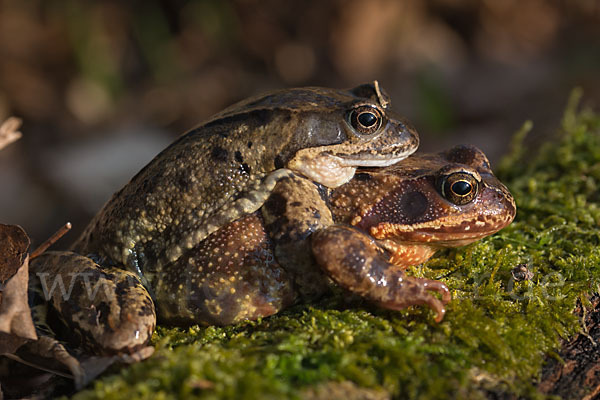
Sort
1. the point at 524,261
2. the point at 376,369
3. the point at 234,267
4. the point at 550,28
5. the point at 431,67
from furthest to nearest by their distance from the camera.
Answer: the point at 550,28 < the point at 431,67 < the point at 524,261 < the point at 234,267 < the point at 376,369

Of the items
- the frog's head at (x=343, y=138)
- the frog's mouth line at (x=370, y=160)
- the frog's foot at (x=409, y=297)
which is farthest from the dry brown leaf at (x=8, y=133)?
the frog's foot at (x=409, y=297)

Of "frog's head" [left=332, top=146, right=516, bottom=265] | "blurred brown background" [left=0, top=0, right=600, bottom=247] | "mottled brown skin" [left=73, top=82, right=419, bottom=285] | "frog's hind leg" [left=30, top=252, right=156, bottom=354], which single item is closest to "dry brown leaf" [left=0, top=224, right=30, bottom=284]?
"frog's hind leg" [left=30, top=252, right=156, bottom=354]

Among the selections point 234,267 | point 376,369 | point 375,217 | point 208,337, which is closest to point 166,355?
point 208,337

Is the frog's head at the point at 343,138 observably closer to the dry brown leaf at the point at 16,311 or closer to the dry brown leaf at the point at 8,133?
the dry brown leaf at the point at 16,311

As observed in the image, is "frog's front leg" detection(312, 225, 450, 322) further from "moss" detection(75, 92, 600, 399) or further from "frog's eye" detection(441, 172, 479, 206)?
"frog's eye" detection(441, 172, 479, 206)

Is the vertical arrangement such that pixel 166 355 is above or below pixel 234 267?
below

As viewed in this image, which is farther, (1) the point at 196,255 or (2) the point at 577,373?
(1) the point at 196,255

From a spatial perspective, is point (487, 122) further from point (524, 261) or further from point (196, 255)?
point (196, 255)

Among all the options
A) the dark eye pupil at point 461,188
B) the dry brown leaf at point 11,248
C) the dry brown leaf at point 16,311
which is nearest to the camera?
the dry brown leaf at point 16,311
